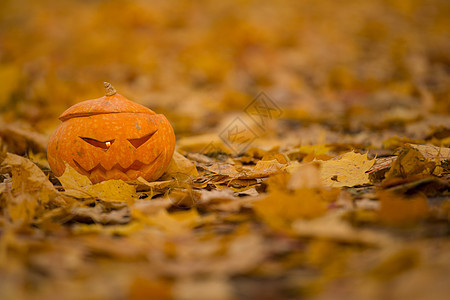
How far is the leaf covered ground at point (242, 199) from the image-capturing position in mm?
599

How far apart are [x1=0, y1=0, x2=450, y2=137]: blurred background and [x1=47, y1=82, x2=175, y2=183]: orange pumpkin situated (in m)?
1.71

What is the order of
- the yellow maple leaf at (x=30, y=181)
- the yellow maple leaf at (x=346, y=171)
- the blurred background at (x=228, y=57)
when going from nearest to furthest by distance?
the yellow maple leaf at (x=30, y=181)
the yellow maple leaf at (x=346, y=171)
the blurred background at (x=228, y=57)

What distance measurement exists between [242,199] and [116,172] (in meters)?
0.54

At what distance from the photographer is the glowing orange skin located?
1233mm

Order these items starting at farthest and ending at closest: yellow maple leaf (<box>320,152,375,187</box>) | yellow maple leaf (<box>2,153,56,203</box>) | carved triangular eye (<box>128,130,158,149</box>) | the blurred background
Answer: the blurred background, carved triangular eye (<box>128,130,158,149</box>), yellow maple leaf (<box>320,152,375,187</box>), yellow maple leaf (<box>2,153,56,203</box>)

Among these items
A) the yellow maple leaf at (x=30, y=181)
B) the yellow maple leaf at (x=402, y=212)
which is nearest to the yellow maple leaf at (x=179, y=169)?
the yellow maple leaf at (x=30, y=181)

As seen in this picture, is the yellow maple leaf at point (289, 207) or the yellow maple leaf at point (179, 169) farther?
the yellow maple leaf at point (179, 169)

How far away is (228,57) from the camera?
19.7 feet

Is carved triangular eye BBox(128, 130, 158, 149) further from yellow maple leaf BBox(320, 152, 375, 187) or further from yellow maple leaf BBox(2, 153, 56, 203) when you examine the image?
yellow maple leaf BBox(320, 152, 375, 187)

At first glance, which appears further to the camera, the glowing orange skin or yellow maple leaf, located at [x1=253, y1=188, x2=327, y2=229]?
the glowing orange skin

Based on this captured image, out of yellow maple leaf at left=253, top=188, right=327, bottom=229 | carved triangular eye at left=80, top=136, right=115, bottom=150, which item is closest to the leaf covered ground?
yellow maple leaf at left=253, top=188, right=327, bottom=229

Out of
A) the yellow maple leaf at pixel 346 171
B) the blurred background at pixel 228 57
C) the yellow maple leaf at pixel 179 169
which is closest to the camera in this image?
the yellow maple leaf at pixel 346 171

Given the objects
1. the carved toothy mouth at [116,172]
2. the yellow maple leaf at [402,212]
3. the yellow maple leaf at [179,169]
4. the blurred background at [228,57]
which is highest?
the blurred background at [228,57]

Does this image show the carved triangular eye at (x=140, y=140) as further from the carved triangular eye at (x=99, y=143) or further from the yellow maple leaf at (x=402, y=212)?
the yellow maple leaf at (x=402, y=212)
